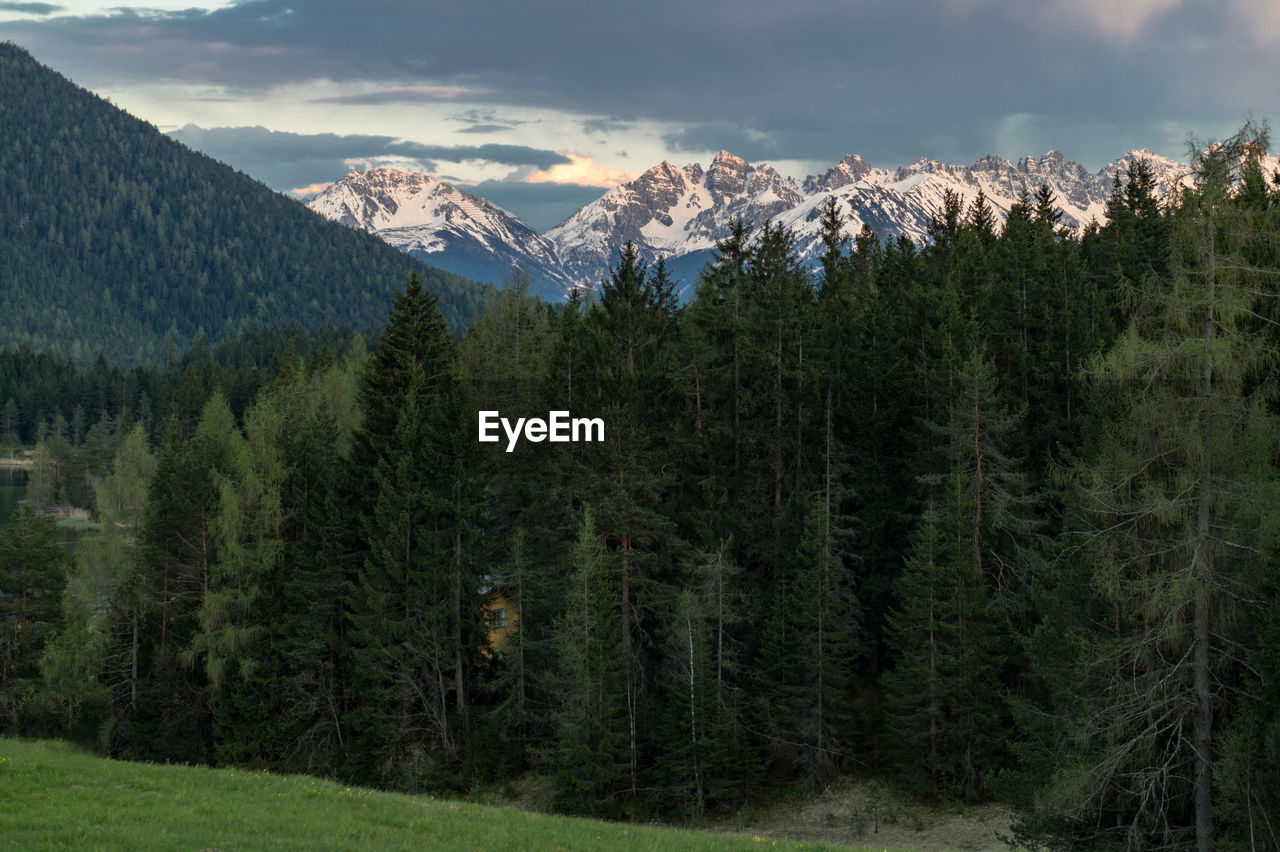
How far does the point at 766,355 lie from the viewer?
→ 136 feet

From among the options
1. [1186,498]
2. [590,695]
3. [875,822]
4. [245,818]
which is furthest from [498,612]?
[1186,498]

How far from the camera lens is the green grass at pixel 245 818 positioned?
51.9 feet

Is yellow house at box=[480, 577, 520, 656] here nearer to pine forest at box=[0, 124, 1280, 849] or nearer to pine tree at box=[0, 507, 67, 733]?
pine forest at box=[0, 124, 1280, 849]

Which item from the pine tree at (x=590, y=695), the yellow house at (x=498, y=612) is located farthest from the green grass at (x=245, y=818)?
the yellow house at (x=498, y=612)

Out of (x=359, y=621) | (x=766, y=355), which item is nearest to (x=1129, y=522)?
(x=766, y=355)

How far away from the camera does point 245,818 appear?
1766 cm

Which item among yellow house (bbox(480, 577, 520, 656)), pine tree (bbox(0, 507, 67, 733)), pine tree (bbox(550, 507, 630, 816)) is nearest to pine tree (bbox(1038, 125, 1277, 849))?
pine tree (bbox(550, 507, 630, 816))

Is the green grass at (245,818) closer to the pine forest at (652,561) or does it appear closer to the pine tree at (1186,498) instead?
the pine tree at (1186,498)

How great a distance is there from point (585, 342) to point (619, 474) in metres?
5.99

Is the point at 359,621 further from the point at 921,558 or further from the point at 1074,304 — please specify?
the point at 1074,304

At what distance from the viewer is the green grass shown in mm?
15805

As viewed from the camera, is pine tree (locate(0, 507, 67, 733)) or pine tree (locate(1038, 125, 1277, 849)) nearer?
pine tree (locate(1038, 125, 1277, 849))

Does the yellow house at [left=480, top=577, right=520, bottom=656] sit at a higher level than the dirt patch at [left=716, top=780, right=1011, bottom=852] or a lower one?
higher

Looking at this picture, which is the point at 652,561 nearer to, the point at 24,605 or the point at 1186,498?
the point at 1186,498
